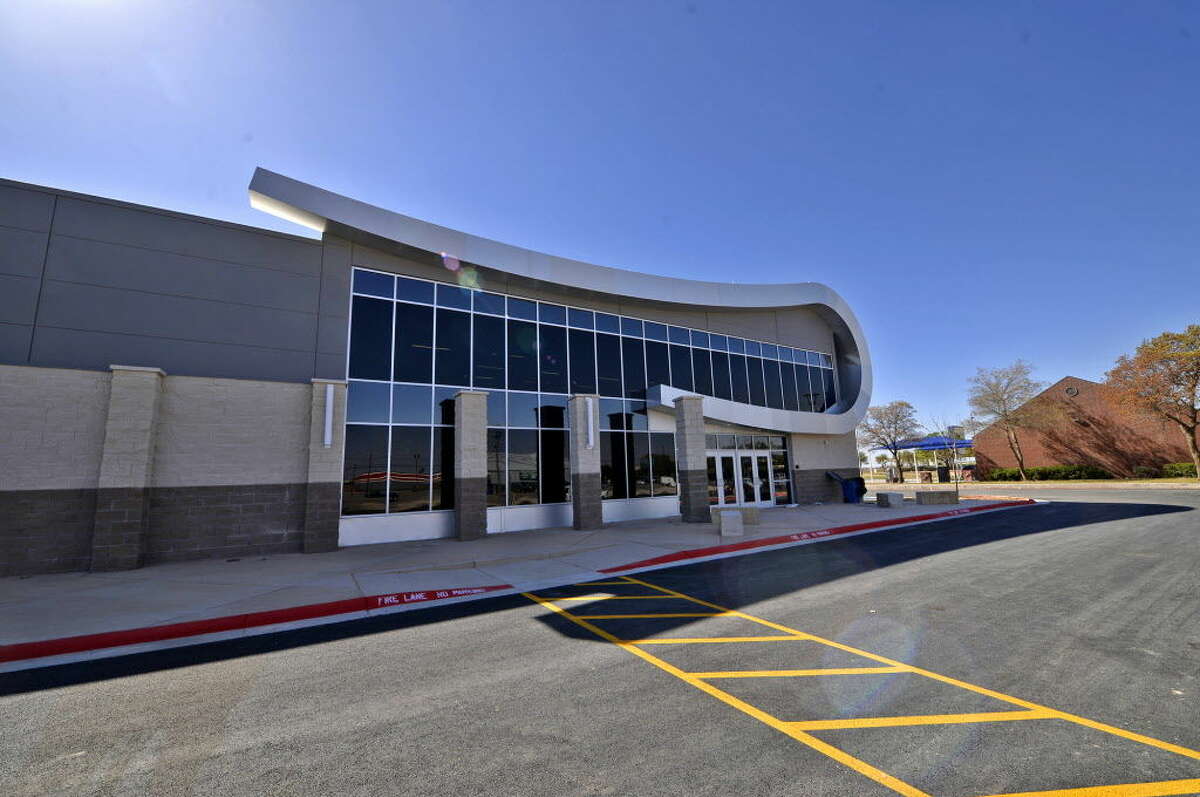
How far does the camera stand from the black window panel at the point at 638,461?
742 inches

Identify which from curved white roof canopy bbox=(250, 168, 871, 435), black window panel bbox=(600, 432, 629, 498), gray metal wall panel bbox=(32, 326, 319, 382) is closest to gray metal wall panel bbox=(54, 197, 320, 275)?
curved white roof canopy bbox=(250, 168, 871, 435)

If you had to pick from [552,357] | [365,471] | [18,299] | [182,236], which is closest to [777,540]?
[552,357]

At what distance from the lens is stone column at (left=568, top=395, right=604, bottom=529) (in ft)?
53.4

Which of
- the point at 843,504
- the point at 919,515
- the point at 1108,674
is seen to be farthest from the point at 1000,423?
the point at 1108,674

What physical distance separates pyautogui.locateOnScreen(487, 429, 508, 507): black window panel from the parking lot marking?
38.5 ft

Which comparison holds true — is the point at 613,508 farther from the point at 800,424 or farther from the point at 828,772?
the point at 828,772

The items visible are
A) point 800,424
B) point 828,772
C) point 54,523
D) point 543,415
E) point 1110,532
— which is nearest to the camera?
→ point 828,772

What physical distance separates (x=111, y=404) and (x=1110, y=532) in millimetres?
25059

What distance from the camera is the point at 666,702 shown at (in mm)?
4375

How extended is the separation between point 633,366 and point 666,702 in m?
16.1

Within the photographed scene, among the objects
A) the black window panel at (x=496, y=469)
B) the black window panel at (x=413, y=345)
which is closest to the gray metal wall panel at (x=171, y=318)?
the black window panel at (x=413, y=345)

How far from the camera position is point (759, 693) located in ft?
14.9

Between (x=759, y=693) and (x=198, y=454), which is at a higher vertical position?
(x=198, y=454)

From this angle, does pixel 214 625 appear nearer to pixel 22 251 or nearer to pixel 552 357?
pixel 22 251
